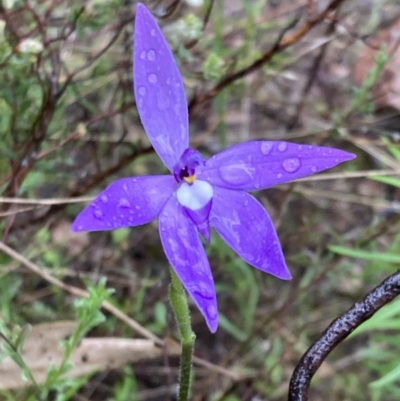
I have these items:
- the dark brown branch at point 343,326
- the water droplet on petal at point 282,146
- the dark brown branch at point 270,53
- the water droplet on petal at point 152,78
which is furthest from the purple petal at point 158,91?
the dark brown branch at point 270,53

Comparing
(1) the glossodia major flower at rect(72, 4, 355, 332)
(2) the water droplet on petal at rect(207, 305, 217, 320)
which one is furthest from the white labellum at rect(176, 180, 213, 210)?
(2) the water droplet on petal at rect(207, 305, 217, 320)

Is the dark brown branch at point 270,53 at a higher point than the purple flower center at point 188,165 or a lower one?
lower

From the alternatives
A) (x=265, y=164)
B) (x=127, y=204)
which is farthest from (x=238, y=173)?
(x=127, y=204)

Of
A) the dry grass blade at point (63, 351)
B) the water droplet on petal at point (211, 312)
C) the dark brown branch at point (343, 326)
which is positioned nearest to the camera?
the water droplet on petal at point (211, 312)

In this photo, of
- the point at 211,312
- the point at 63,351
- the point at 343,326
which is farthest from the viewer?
the point at 63,351

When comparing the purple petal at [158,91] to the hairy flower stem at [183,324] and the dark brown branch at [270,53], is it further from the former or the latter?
the dark brown branch at [270,53]

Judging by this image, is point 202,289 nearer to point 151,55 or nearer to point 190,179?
point 190,179

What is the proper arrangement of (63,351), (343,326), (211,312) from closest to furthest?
(211,312)
(343,326)
(63,351)
